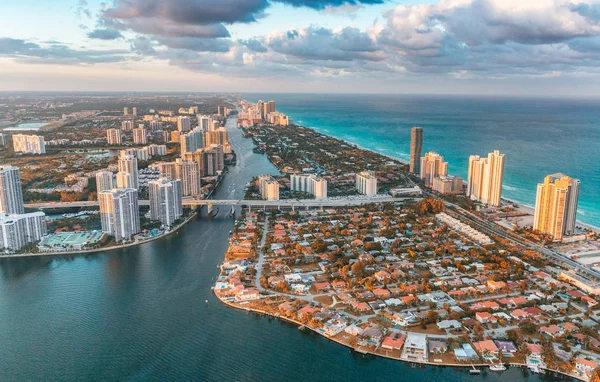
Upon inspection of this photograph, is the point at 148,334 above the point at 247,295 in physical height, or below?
below

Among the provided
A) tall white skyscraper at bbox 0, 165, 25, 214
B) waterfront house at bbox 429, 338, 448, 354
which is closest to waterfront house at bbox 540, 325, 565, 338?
waterfront house at bbox 429, 338, 448, 354

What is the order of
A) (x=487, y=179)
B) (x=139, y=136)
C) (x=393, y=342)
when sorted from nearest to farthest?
(x=393, y=342), (x=487, y=179), (x=139, y=136)

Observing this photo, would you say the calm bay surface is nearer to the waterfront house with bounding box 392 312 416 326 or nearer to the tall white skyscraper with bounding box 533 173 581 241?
the waterfront house with bounding box 392 312 416 326

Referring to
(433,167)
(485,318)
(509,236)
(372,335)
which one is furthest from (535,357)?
(433,167)

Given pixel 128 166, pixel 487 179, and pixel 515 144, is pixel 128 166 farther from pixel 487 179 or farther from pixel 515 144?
pixel 515 144

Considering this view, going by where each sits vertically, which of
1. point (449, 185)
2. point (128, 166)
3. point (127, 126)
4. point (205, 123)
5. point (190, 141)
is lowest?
point (449, 185)

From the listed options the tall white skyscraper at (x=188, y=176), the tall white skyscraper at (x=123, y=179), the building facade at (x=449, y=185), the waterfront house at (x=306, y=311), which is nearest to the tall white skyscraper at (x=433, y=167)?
the building facade at (x=449, y=185)
